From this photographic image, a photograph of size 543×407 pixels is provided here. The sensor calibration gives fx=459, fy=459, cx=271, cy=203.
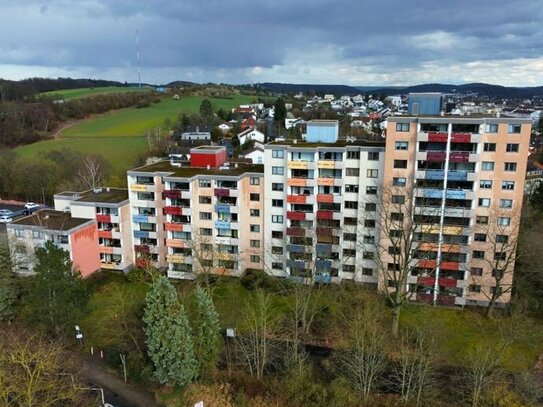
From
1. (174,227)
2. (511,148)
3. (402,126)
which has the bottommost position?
(174,227)

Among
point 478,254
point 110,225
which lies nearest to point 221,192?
point 110,225

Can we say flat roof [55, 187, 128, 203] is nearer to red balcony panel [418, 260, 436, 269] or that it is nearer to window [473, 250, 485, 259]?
red balcony panel [418, 260, 436, 269]

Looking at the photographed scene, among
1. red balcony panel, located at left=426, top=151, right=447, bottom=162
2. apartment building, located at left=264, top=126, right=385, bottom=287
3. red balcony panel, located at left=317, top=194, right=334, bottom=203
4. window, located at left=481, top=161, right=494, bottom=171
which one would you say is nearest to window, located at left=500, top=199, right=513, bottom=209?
window, located at left=481, top=161, right=494, bottom=171

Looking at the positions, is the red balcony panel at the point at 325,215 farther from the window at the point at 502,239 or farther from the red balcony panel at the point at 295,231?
the window at the point at 502,239

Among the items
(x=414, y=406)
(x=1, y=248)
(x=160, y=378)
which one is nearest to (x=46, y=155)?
(x=1, y=248)

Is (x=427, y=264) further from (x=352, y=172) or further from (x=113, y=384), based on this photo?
(x=113, y=384)
